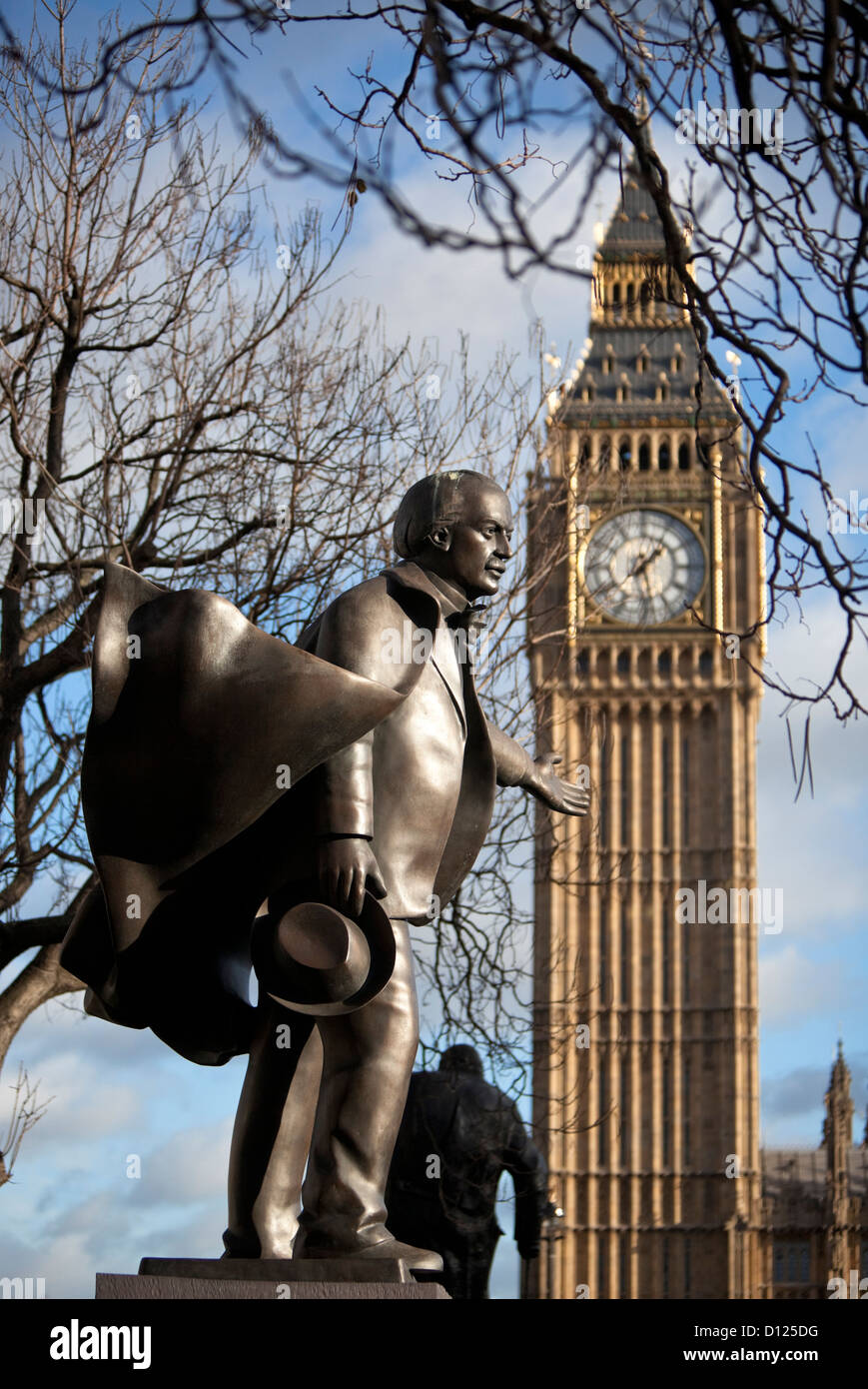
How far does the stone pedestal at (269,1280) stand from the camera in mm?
3406

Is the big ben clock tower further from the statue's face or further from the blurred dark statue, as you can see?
the statue's face

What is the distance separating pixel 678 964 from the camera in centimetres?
4594

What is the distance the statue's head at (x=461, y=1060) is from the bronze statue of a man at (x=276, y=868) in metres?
6.64

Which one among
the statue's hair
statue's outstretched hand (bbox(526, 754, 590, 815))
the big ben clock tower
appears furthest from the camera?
the big ben clock tower

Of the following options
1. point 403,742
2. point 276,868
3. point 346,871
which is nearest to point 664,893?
point 403,742

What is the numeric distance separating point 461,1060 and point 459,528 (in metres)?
6.79

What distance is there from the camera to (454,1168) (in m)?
10.1

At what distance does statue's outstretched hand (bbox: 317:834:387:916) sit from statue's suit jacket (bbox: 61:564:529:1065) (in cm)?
3

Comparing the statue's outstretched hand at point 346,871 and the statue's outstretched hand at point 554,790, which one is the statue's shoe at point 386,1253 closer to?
the statue's outstretched hand at point 346,871

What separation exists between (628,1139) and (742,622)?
12245 mm

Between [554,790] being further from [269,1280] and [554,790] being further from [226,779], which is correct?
[269,1280]

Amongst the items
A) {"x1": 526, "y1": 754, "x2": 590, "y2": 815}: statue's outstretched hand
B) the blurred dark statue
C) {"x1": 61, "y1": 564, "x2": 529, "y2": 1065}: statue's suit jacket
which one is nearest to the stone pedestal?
{"x1": 61, "y1": 564, "x2": 529, "y2": 1065}: statue's suit jacket

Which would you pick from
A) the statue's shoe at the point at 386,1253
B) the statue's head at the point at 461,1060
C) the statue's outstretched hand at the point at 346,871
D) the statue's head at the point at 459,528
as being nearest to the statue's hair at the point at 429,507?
the statue's head at the point at 459,528

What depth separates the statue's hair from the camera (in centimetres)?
401
